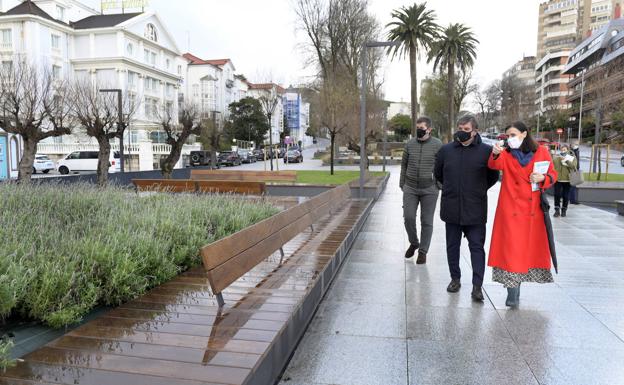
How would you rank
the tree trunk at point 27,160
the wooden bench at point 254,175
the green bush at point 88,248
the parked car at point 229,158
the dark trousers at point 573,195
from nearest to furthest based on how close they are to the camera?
the green bush at point 88,248, the dark trousers at point 573,195, the wooden bench at point 254,175, the tree trunk at point 27,160, the parked car at point 229,158

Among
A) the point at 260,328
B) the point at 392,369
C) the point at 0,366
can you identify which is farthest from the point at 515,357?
the point at 0,366

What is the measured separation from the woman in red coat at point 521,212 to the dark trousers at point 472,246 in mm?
265

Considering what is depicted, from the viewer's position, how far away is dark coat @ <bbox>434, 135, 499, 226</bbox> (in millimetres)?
4812

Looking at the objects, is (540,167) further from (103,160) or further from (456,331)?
(103,160)

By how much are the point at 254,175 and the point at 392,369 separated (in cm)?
1307

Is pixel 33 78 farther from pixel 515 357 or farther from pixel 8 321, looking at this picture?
pixel 515 357

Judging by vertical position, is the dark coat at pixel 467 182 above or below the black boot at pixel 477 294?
above

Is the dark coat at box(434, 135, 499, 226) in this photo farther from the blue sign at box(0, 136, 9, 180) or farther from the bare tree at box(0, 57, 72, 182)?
the blue sign at box(0, 136, 9, 180)

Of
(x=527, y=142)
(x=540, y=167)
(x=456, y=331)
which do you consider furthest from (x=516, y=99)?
(x=456, y=331)

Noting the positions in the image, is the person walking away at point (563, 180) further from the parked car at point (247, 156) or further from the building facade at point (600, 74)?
the parked car at point (247, 156)

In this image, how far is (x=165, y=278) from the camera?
4367 mm

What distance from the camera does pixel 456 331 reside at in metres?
4.14

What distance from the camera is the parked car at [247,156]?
49531 mm

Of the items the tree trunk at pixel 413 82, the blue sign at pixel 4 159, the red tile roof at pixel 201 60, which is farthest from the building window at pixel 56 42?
the tree trunk at pixel 413 82
